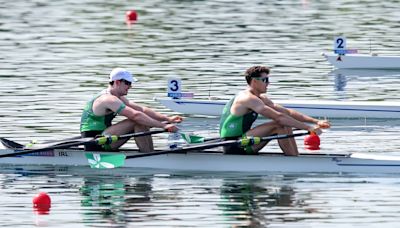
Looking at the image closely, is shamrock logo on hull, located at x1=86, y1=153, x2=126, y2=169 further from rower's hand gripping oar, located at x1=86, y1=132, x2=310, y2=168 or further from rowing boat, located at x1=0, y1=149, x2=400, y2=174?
rowing boat, located at x1=0, y1=149, x2=400, y2=174

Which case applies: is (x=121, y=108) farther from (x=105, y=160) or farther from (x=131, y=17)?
(x=131, y=17)

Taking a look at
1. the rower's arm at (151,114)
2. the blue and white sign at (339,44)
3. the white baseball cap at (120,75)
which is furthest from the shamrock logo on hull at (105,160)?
the blue and white sign at (339,44)

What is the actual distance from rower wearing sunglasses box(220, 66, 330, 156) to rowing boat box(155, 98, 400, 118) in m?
5.87

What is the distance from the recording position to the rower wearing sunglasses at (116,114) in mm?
20641

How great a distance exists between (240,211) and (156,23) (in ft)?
90.4

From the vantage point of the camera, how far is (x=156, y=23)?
4503cm

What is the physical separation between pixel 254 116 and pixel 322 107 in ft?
19.6

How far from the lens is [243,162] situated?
67.5 feet

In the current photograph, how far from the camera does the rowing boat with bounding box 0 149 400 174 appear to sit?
794 inches

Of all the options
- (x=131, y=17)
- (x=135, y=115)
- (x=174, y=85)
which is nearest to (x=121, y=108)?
(x=135, y=115)

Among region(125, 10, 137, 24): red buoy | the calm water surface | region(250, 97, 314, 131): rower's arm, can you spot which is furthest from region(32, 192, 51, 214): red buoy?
region(125, 10, 137, 24): red buoy

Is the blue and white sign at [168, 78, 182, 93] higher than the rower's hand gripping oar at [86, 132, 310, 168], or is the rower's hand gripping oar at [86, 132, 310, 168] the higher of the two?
the blue and white sign at [168, 78, 182, 93]

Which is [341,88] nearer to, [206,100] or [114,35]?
[206,100]

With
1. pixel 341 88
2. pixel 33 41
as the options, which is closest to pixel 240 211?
pixel 341 88
